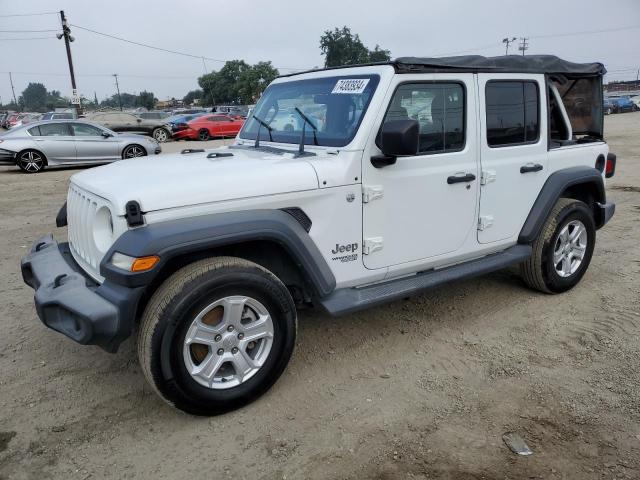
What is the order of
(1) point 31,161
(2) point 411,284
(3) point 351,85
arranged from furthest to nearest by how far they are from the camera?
1. (1) point 31,161
2. (2) point 411,284
3. (3) point 351,85

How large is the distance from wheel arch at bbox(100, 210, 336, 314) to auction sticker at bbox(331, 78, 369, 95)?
1.03 m

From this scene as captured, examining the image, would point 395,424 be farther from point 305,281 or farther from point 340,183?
point 340,183

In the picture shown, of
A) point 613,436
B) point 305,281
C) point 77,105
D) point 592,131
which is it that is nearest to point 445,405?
point 613,436

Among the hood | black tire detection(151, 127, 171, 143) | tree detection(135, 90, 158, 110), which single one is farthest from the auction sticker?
tree detection(135, 90, 158, 110)

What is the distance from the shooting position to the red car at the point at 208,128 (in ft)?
81.0

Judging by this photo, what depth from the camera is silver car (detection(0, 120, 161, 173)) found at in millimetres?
13336

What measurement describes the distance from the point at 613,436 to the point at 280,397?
74.2 inches

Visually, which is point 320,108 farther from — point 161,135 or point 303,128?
point 161,135

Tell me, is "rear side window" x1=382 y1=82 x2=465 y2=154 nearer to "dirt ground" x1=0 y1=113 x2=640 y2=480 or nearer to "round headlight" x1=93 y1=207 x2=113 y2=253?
"dirt ground" x1=0 y1=113 x2=640 y2=480

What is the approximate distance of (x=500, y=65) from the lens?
3.95 metres

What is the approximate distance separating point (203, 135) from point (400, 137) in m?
23.3

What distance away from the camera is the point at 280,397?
124 inches

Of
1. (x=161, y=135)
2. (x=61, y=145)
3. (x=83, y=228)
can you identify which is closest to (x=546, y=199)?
(x=83, y=228)

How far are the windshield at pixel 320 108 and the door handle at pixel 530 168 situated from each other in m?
1.58
